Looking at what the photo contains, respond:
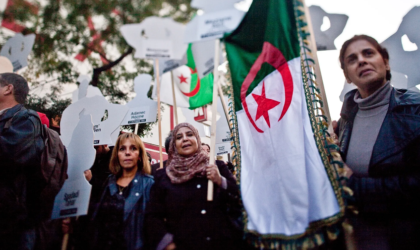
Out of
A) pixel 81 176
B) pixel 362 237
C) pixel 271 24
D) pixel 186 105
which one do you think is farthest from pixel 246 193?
pixel 186 105

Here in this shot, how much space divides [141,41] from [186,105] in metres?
2.10

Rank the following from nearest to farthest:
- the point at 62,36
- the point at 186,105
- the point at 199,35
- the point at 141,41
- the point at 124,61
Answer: the point at 199,35, the point at 141,41, the point at 186,105, the point at 62,36, the point at 124,61

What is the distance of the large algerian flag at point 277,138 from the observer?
198 cm

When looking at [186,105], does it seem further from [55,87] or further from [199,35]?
[55,87]

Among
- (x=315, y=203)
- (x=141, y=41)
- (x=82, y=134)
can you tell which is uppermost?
(x=141, y=41)

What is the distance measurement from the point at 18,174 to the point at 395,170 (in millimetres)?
2919

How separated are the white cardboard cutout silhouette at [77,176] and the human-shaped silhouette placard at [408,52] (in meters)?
3.02

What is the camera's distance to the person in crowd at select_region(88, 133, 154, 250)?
8.32ft

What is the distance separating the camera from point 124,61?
8.70 m

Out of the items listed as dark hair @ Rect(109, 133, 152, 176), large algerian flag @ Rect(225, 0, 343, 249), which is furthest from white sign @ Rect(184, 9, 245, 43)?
dark hair @ Rect(109, 133, 152, 176)

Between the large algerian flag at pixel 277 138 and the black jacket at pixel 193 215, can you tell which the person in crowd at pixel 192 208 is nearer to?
the black jacket at pixel 193 215

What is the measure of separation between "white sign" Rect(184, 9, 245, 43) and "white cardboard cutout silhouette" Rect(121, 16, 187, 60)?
0.51 m

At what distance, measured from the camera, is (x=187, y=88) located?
516 centimetres

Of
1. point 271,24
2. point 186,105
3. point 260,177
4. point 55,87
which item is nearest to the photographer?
point 260,177
